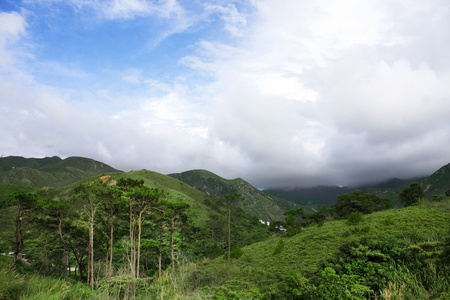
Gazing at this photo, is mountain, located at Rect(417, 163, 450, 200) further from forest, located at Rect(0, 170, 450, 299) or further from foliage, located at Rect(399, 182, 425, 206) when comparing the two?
forest, located at Rect(0, 170, 450, 299)

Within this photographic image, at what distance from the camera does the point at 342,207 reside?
43156mm

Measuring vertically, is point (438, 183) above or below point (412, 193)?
above

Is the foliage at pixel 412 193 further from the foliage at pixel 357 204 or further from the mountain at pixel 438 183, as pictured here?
the mountain at pixel 438 183

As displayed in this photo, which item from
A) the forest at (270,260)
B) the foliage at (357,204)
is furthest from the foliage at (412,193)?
the foliage at (357,204)

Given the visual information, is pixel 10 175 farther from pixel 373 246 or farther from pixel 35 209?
pixel 373 246

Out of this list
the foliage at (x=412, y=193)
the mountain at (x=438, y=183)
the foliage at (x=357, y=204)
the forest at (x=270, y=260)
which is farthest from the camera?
the mountain at (x=438, y=183)

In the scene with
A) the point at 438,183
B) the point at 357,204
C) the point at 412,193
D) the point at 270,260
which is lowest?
the point at 270,260

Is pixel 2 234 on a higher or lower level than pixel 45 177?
lower

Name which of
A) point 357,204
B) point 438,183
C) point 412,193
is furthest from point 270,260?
point 438,183

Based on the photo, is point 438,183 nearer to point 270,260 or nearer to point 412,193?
point 412,193

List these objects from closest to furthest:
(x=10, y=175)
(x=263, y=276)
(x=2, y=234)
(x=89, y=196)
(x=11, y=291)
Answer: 1. (x=11, y=291)
2. (x=263, y=276)
3. (x=89, y=196)
4. (x=2, y=234)
5. (x=10, y=175)

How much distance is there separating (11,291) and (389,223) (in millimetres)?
22560

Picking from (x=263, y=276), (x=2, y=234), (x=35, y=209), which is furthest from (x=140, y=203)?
(x=2, y=234)

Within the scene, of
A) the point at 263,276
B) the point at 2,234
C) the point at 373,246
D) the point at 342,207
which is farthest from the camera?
the point at 2,234
